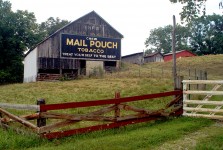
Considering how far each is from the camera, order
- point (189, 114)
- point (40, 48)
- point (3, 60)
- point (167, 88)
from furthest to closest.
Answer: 1. point (3, 60)
2. point (40, 48)
3. point (167, 88)
4. point (189, 114)

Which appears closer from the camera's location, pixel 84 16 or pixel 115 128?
pixel 115 128

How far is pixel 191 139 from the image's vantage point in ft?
28.4

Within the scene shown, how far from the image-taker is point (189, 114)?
1204cm

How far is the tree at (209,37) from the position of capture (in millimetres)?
85375

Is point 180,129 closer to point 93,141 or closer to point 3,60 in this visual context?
point 93,141

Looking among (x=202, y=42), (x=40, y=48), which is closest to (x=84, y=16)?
(x=40, y=48)

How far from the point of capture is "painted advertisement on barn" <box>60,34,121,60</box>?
41.5 metres

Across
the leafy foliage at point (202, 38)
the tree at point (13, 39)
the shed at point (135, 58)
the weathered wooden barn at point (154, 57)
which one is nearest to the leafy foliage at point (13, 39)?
the tree at point (13, 39)

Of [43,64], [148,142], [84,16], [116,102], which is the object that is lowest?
[148,142]

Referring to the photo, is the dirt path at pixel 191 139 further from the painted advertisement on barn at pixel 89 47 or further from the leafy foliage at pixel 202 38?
the leafy foliage at pixel 202 38

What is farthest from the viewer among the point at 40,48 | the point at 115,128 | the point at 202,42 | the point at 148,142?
the point at 202,42

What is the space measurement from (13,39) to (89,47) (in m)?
18.7

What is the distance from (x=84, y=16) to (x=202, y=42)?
55.4 m

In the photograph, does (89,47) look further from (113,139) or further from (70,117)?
(113,139)
